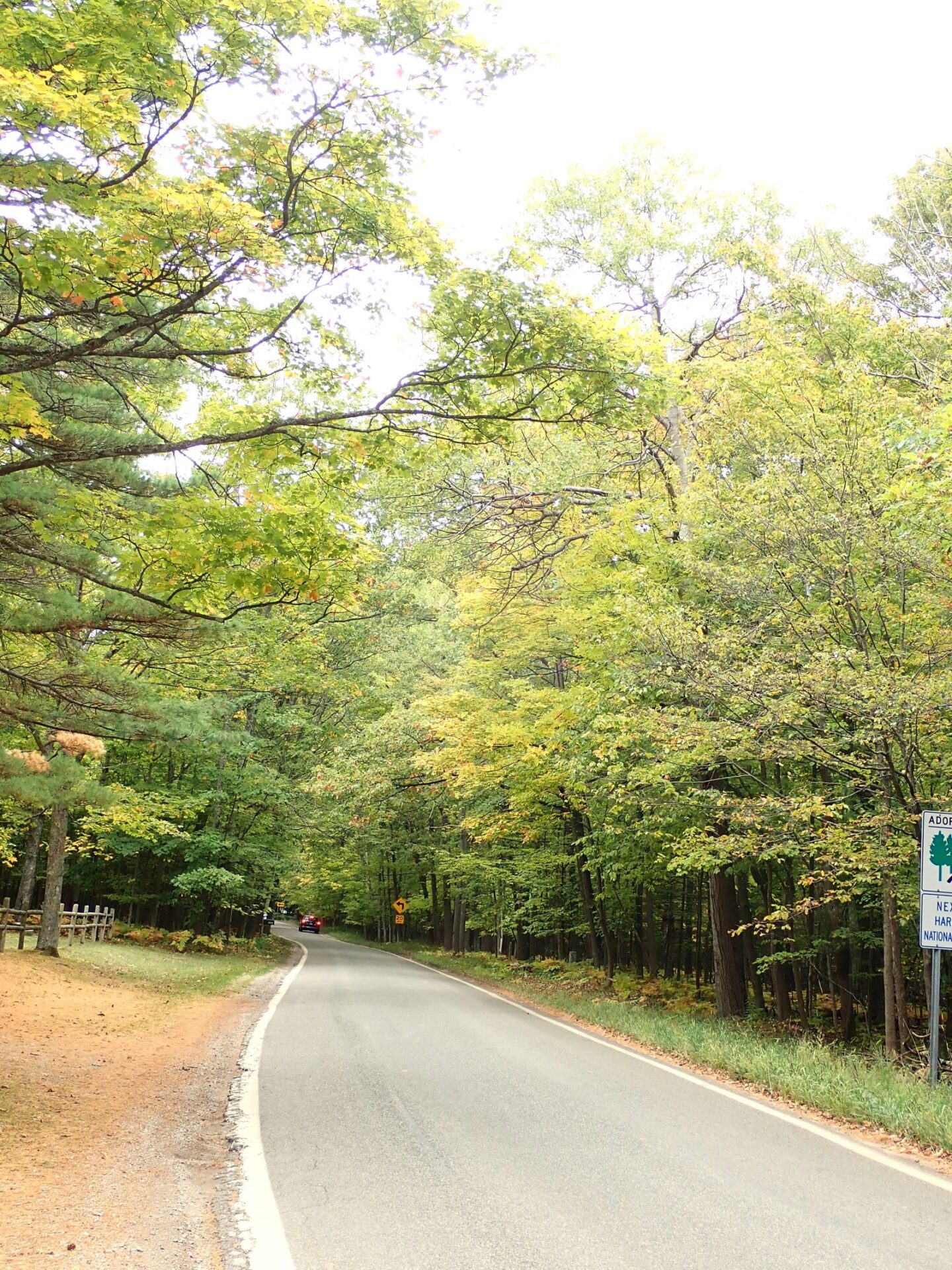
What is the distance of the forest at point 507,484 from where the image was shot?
5500 mm

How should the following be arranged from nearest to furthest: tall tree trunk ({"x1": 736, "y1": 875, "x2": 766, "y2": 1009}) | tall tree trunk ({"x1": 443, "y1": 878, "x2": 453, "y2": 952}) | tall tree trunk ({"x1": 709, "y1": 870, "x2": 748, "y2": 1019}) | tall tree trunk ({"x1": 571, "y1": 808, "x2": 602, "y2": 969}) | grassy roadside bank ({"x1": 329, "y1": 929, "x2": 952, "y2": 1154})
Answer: grassy roadside bank ({"x1": 329, "y1": 929, "x2": 952, "y2": 1154})
tall tree trunk ({"x1": 709, "y1": 870, "x2": 748, "y2": 1019})
tall tree trunk ({"x1": 736, "y1": 875, "x2": 766, "y2": 1009})
tall tree trunk ({"x1": 571, "y1": 808, "x2": 602, "y2": 969})
tall tree trunk ({"x1": 443, "y1": 878, "x2": 453, "y2": 952})

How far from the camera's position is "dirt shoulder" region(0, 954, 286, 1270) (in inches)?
160

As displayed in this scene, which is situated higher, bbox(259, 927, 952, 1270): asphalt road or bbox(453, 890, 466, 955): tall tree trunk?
bbox(259, 927, 952, 1270): asphalt road

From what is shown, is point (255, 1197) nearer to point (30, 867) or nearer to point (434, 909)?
point (30, 867)

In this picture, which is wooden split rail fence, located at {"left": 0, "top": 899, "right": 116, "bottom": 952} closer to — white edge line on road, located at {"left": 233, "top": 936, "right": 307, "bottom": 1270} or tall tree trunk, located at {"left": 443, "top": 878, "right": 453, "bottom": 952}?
white edge line on road, located at {"left": 233, "top": 936, "right": 307, "bottom": 1270}

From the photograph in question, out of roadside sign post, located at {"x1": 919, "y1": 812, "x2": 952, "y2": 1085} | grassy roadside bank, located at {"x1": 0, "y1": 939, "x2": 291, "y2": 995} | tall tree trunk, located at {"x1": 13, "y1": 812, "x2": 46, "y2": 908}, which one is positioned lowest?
grassy roadside bank, located at {"x1": 0, "y1": 939, "x2": 291, "y2": 995}

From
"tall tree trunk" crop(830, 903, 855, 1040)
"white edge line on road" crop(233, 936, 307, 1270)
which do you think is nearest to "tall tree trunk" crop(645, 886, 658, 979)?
"tall tree trunk" crop(830, 903, 855, 1040)

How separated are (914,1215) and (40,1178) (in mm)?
4941

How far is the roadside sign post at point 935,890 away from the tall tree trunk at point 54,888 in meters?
15.0

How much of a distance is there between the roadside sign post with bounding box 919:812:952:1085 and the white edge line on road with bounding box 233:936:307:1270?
240 inches

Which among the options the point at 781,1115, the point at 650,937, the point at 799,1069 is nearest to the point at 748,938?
the point at 650,937

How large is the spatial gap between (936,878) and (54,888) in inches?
623

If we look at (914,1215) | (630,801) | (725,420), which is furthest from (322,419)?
(630,801)

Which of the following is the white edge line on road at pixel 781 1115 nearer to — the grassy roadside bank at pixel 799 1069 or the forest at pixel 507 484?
the grassy roadside bank at pixel 799 1069
